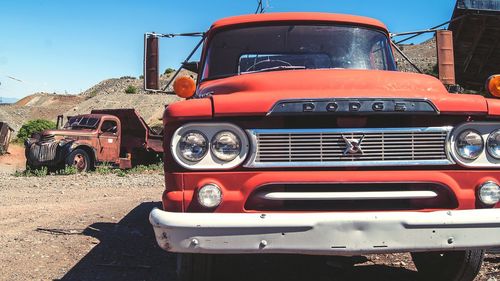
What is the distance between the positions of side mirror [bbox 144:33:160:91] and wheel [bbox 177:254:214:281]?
2.09m

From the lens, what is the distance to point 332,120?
2.97 metres

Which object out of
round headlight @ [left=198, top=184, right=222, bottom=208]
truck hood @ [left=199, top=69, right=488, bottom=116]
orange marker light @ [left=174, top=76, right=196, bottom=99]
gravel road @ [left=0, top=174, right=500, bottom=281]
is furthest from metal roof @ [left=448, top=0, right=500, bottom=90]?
round headlight @ [left=198, top=184, right=222, bottom=208]

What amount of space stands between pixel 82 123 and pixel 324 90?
14856mm

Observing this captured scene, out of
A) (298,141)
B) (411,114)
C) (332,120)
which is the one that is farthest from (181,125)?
(411,114)

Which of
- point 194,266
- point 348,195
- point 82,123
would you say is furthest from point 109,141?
point 348,195

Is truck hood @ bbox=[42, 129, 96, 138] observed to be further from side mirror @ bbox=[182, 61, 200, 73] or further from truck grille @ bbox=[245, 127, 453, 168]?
truck grille @ bbox=[245, 127, 453, 168]

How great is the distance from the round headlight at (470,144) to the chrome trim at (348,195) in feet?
1.12

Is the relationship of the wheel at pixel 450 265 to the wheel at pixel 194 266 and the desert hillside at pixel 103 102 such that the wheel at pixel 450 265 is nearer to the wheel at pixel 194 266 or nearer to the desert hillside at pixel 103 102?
the wheel at pixel 194 266

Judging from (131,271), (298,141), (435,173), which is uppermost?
(298,141)

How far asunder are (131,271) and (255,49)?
2.14 m

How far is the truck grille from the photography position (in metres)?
2.93

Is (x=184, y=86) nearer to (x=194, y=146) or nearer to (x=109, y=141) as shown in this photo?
(x=194, y=146)

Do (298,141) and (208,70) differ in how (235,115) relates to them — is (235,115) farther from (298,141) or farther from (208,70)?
(208,70)

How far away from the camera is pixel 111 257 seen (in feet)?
16.1
